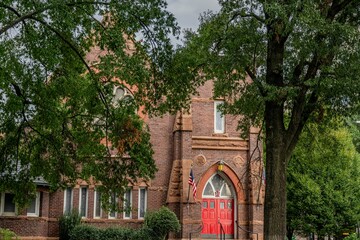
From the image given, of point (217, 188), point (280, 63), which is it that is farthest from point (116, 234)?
point (280, 63)

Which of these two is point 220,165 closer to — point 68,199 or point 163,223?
point 163,223

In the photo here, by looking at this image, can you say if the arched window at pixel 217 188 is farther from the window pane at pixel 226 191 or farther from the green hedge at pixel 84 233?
the green hedge at pixel 84 233

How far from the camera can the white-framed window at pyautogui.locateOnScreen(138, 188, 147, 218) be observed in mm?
29203

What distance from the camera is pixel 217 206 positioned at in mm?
29531

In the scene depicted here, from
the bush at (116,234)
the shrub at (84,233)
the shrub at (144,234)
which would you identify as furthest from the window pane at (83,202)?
the shrub at (144,234)

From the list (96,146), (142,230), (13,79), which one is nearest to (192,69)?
(96,146)

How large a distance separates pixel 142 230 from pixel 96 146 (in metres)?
11.2

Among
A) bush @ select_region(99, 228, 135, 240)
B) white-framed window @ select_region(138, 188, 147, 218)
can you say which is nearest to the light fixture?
white-framed window @ select_region(138, 188, 147, 218)

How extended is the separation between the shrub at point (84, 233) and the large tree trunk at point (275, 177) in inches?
515

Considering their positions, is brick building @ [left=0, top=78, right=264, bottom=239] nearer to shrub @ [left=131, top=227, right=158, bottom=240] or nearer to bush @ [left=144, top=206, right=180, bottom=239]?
bush @ [left=144, top=206, right=180, bottom=239]

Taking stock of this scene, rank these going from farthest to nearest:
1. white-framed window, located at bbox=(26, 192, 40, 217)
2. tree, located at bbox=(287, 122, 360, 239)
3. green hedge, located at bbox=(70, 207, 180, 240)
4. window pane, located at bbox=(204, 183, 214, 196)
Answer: tree, located at bbox=(287, 122, 360, 239) → window pane, located at bbox=(204, 183, 214, 196) → green hedge, located at bbox=(70, 207, 180, 240) → white-framed window, located at bbox=(26, 192, 40, 217)

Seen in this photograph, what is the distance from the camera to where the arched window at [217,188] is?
29594mm

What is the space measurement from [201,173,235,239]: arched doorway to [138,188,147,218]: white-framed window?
2.98 meters

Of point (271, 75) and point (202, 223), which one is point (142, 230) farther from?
point (271, 75)
